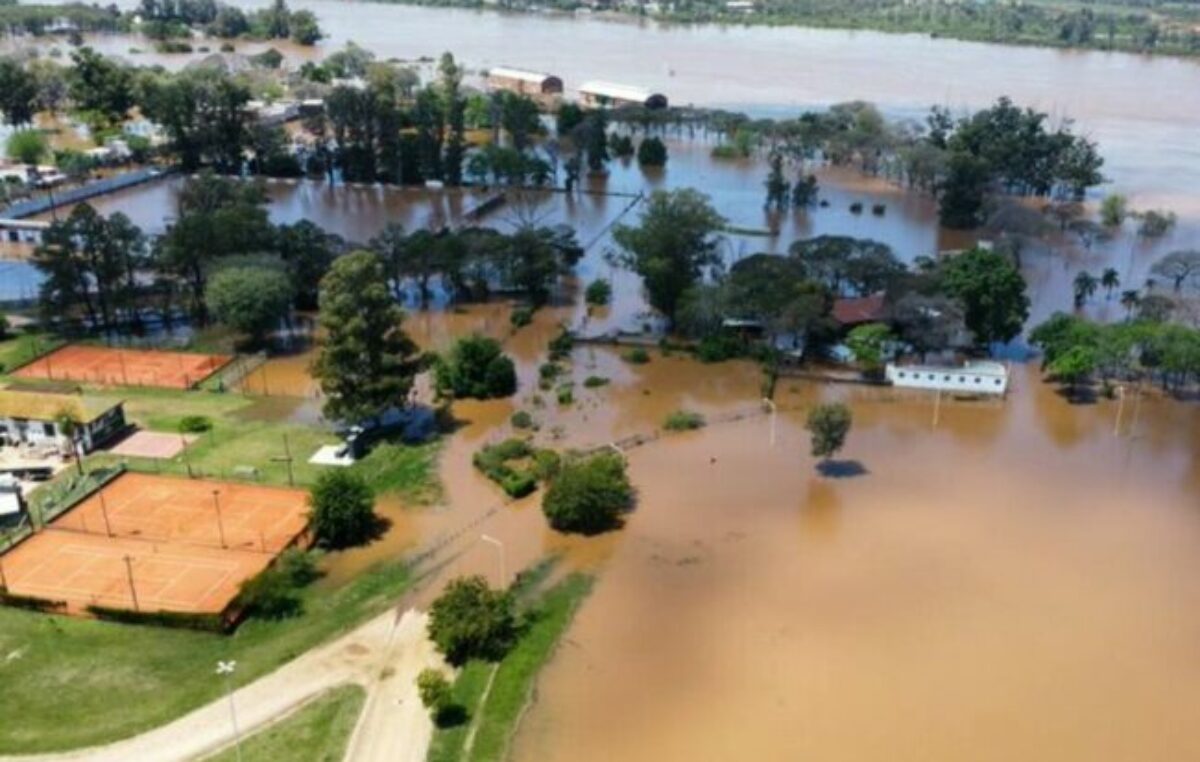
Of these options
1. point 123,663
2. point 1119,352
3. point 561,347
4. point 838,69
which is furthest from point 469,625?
point 838,69

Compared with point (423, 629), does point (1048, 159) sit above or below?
above

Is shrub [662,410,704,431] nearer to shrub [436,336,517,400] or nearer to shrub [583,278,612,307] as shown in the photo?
shrub [436,336,517,400]

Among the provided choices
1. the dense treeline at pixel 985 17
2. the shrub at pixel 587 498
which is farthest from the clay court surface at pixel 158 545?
the dense treeline at pixel 985 17

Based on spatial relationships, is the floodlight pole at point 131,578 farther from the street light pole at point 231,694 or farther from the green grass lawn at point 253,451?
the green grass lawn at point 253,451

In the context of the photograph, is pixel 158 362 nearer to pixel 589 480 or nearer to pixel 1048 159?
pixel 589 480

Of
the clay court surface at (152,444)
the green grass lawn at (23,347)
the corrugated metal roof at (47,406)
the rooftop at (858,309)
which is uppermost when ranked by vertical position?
the rooftop at (858,309)

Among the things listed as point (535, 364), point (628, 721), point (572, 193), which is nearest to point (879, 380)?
point (535, 364)
